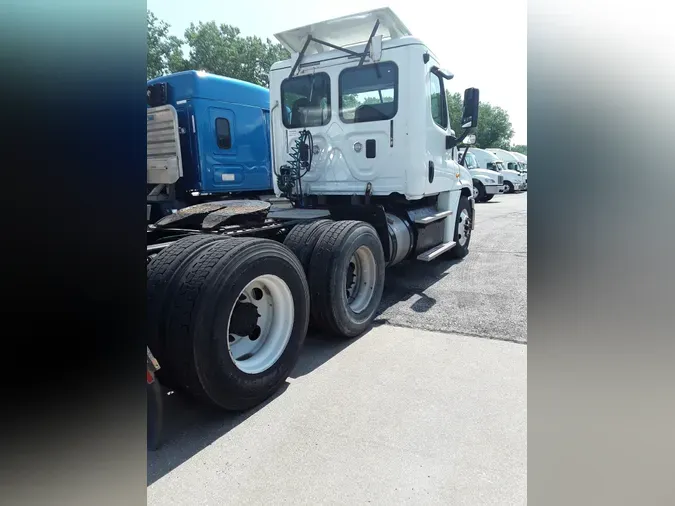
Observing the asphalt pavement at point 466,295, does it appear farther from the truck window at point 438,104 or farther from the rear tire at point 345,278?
the truck window at point 438,104

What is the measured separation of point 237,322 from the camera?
118 inches

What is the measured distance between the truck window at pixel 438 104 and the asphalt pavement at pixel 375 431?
2.99 m

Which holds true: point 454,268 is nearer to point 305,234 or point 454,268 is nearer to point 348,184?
point 348,184

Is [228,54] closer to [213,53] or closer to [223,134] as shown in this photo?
[213,53]

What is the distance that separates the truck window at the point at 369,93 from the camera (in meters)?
5.42

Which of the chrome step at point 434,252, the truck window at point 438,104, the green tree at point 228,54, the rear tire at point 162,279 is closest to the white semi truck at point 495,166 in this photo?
the green tree at point 228,54

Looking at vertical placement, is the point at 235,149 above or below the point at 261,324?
above

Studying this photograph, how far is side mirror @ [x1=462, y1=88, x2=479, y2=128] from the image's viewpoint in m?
6.08

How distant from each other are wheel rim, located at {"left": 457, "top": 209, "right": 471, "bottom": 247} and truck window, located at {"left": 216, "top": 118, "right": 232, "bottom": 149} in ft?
14.8

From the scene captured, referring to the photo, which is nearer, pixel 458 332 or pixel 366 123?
pixel 458 332

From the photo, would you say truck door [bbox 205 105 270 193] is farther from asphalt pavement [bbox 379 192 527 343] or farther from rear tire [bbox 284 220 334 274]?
rear tire [bbox 284 220 334 274]

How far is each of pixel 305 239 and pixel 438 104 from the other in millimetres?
3200

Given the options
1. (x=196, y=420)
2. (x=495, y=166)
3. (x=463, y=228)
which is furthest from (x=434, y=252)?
(x=495, y=166)

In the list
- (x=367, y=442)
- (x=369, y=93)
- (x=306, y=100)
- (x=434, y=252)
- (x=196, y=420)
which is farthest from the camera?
(x=434, y=252)
